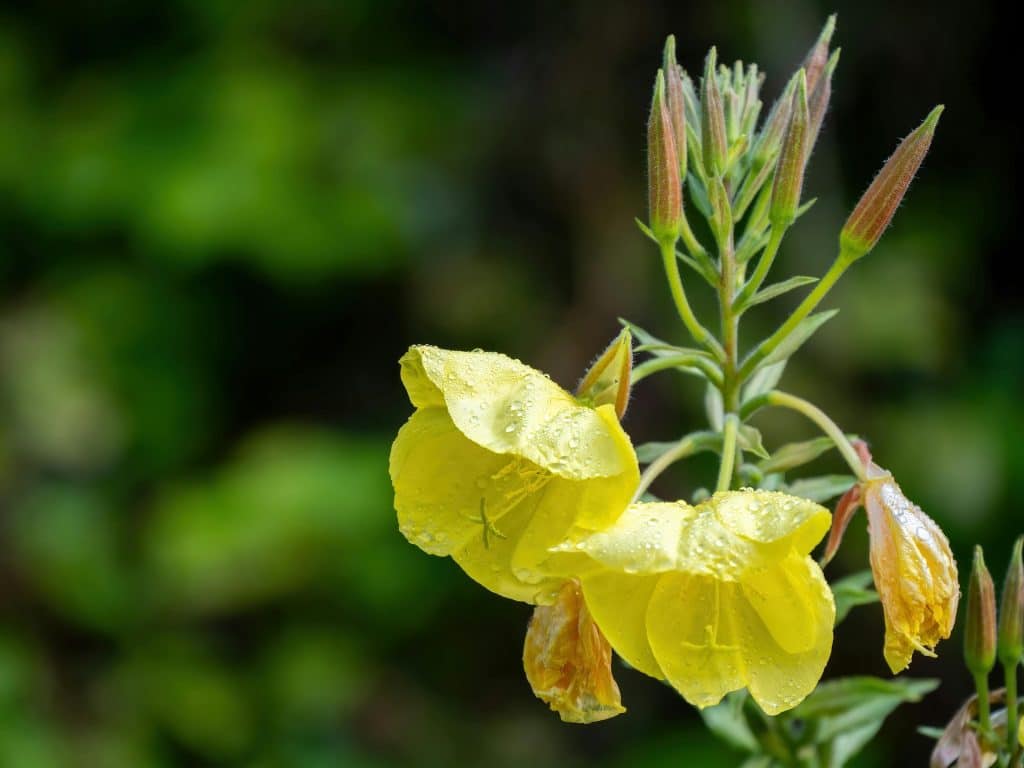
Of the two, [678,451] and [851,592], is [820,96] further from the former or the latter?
[851,592]

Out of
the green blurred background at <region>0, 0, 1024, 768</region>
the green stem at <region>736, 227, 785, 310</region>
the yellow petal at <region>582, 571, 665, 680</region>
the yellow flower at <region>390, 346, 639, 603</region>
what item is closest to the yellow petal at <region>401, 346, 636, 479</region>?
the yellow flower at <region>390, 346, 639, 603</region>

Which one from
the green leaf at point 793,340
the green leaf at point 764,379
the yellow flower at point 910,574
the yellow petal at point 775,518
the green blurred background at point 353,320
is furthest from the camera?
the green blurred background at point 353,320

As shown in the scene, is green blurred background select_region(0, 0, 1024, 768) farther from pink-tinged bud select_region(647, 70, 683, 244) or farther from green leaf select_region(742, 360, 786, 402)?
pink-tinged bud select_region(647, 70, 683, 244)

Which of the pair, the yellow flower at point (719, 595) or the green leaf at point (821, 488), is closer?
the yellow flower at point (719, 595)

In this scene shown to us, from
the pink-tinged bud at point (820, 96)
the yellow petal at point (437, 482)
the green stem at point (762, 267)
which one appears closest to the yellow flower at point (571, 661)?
the yellow petal at point (437, 482)

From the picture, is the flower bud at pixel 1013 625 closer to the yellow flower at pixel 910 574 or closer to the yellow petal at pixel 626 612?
the yellow flower at pixel 910 574

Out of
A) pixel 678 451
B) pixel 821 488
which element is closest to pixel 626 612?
pixel 678 451
